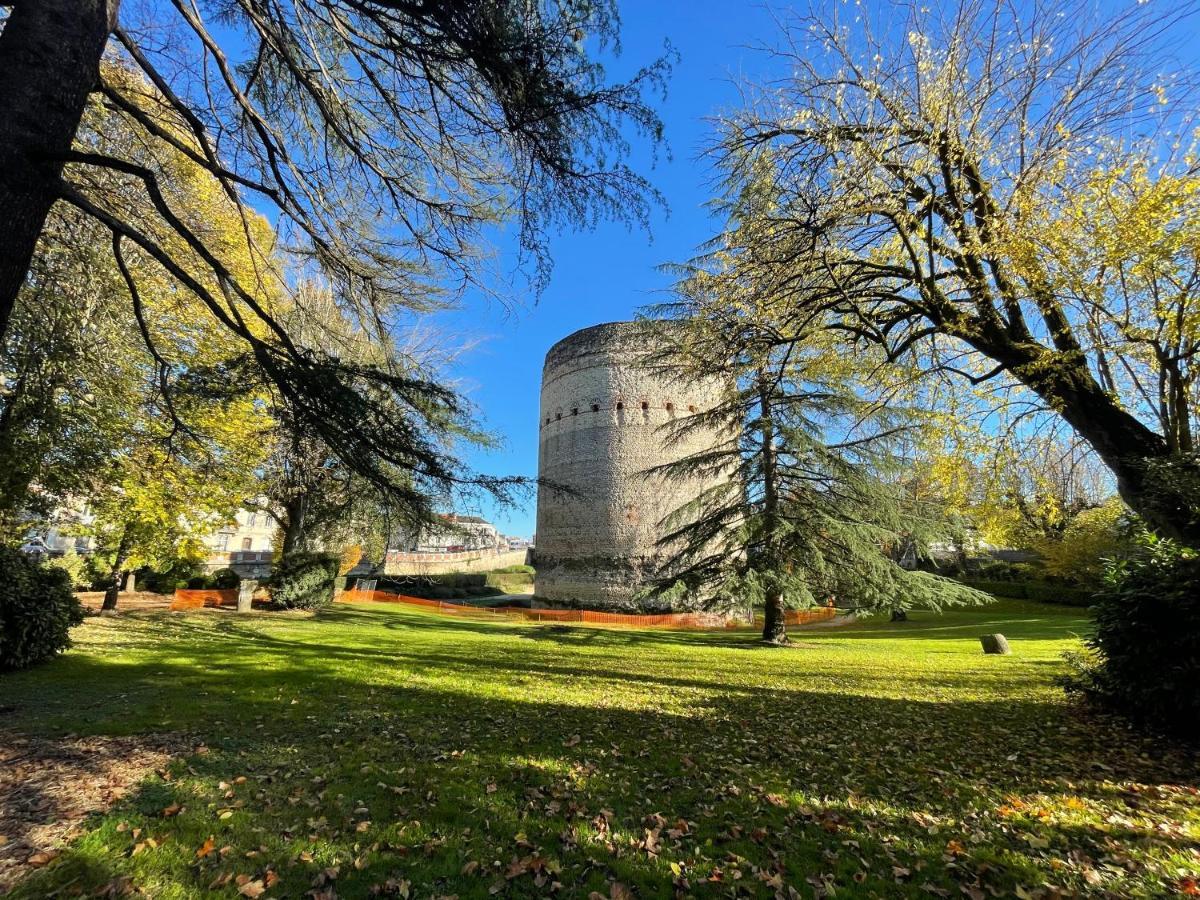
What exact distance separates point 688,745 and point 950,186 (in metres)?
6.50

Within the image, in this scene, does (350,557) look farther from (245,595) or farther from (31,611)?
(31,611)

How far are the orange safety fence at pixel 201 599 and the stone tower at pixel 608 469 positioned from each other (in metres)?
11.0

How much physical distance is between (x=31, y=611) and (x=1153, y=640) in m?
11.8

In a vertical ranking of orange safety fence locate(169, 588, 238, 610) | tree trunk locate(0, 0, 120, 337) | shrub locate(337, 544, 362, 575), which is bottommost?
orange safety fence locate(169, 588, 238, 610)

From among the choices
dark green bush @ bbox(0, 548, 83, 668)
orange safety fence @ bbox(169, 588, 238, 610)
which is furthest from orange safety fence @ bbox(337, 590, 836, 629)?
dark green bush @ bbox(0, 548, 83, 668)

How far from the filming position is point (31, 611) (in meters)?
6.76

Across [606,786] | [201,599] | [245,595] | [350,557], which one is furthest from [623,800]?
[350,557]

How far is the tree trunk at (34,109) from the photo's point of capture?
105 inches

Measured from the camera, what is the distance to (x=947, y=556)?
33.3 metres

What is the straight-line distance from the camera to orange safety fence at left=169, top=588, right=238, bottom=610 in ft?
49.6

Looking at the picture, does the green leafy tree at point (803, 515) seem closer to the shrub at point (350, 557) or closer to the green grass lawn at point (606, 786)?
the green grass lawn at point (606, 786)

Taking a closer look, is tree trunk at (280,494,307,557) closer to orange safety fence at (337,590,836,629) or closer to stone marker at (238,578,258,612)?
stone marker at (238,578,258,612)

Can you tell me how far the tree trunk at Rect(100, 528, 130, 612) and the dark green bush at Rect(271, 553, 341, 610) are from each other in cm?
354

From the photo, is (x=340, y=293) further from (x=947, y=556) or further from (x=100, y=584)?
(x=947, y=556)
